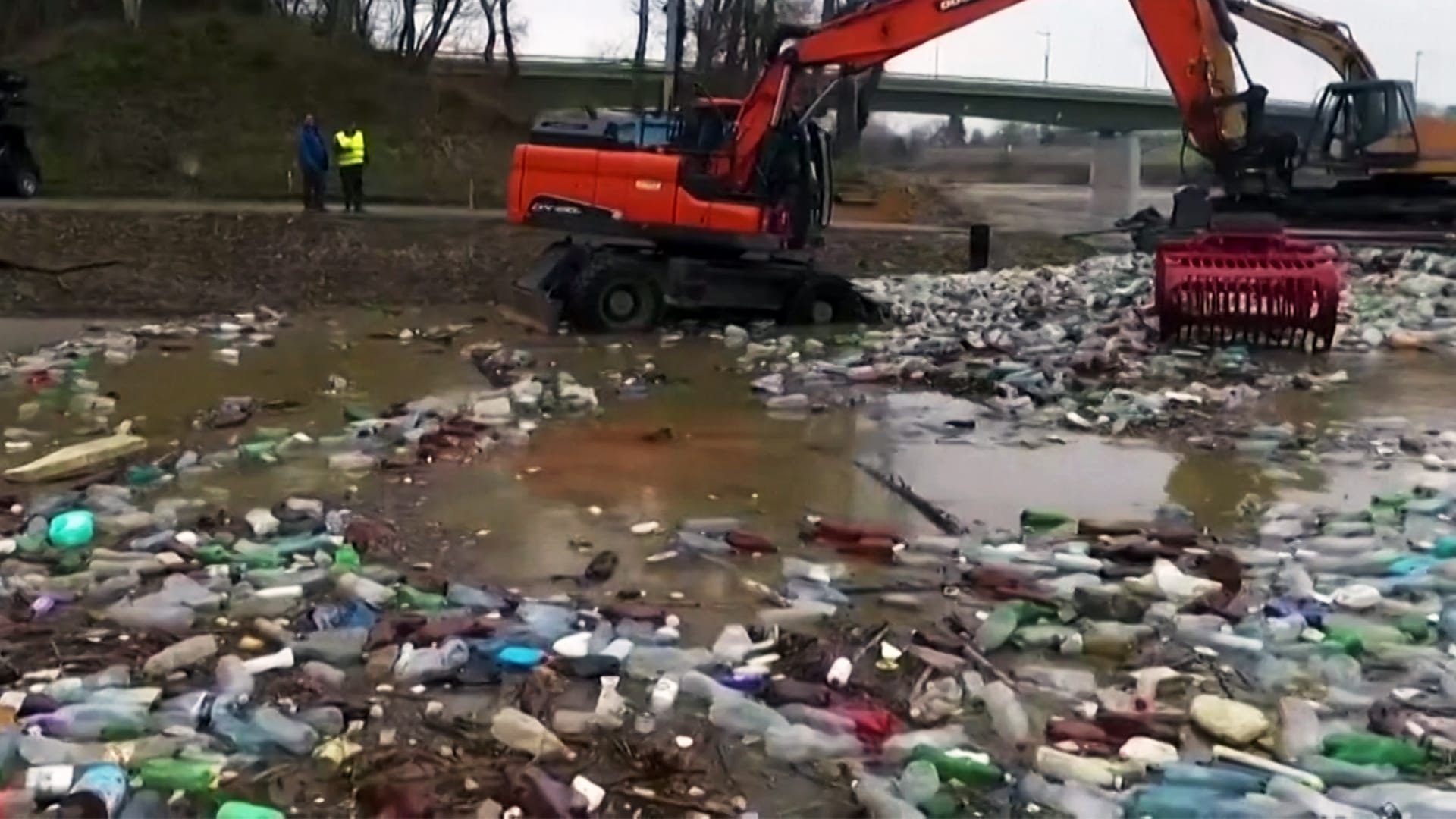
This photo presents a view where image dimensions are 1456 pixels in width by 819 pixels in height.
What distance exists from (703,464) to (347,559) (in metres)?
2.58

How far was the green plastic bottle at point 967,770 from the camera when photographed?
4.12m

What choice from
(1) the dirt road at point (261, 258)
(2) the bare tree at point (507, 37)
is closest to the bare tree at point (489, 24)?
(2) the bare tree at point (507, 37)

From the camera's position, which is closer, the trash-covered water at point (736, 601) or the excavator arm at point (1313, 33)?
the trash-covered water at point (736, 601)

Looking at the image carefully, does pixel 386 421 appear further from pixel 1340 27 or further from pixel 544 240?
pixel 1340 27

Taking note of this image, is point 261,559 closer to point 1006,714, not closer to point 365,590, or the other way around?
point 365,590

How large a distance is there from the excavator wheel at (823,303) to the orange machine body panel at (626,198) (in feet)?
2.97

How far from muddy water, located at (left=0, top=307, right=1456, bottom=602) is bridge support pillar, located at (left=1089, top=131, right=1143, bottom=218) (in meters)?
36.2

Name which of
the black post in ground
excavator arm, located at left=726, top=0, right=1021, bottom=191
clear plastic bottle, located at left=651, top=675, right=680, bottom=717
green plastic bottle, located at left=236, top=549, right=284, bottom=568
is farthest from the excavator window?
clear plastic bottle, located at left=651, top=675, right=680, bottom=717

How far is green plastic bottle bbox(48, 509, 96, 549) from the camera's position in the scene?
6367 mm

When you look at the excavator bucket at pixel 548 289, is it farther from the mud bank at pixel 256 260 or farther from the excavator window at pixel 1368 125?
the excavator window at pixel 1368 125

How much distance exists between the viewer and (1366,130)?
19.2 meters

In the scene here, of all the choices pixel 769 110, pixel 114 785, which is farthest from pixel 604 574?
pixel 769 110

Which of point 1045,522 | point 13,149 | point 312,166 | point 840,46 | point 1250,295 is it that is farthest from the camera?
point 13,149

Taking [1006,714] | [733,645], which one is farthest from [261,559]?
[1006,714]
